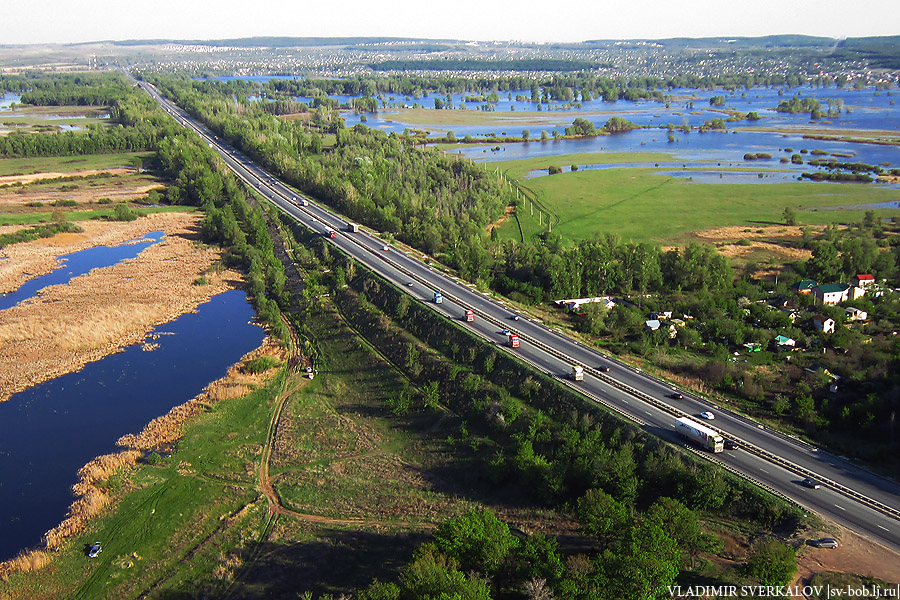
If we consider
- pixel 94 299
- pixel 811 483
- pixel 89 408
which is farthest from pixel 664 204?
pixel 89 408

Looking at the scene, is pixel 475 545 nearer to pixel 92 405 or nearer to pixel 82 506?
pixel 82 506

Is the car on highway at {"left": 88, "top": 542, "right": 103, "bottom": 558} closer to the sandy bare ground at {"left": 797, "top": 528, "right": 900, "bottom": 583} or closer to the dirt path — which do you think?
the dirt path

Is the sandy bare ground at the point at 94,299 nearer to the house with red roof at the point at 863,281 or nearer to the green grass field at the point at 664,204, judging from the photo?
the green grass field at the point at 664,204

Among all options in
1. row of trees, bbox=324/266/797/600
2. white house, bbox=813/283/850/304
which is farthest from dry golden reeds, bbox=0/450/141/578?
white house, bbox=813/283/850/304

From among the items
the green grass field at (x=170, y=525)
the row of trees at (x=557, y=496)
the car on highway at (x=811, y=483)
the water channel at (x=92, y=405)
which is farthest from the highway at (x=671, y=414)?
the green grass field at (x=170, y=525)

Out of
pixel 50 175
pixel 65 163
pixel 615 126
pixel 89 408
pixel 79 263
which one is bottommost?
pixel 89 408
